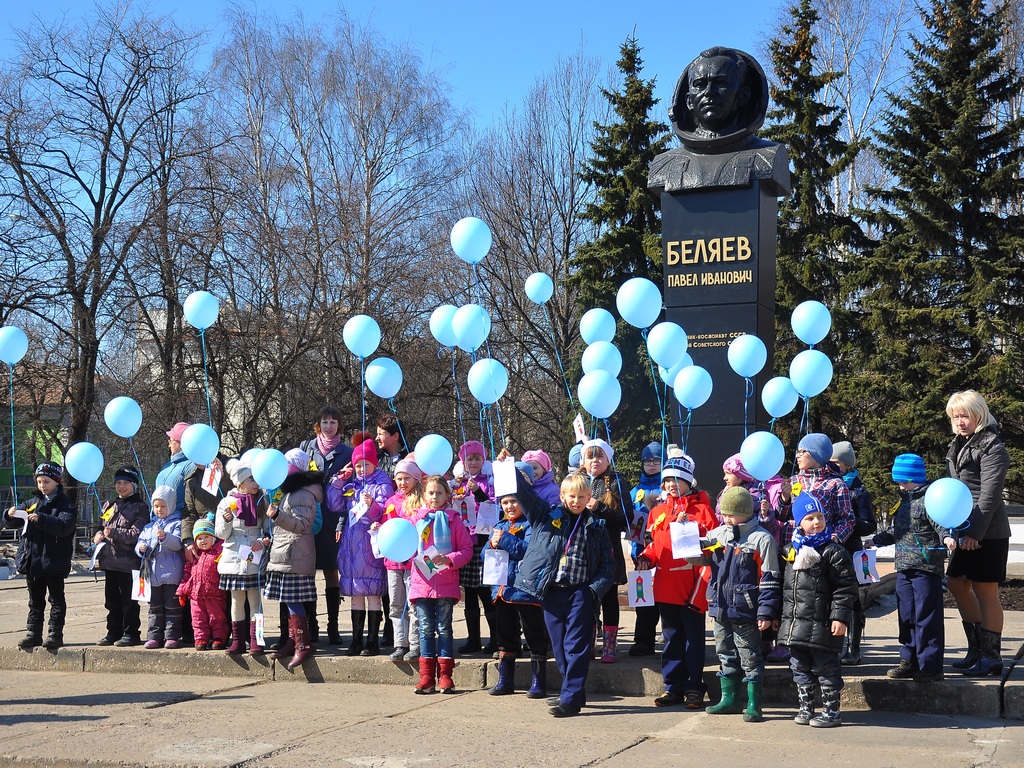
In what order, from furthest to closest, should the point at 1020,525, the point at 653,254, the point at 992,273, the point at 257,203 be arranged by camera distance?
1. the point at 653,254
2. the point at 257,203
3. the point at 1020,525
4. the point at 992,273

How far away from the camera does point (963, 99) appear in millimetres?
18172

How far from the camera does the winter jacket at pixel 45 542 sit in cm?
835

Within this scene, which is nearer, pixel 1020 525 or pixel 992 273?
pixel 992 273

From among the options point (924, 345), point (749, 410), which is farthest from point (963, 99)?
point (749, 410)

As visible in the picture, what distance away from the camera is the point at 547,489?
7.33 m

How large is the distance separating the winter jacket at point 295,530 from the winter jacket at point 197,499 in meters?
0.94

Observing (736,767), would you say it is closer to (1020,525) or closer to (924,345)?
(924,345)

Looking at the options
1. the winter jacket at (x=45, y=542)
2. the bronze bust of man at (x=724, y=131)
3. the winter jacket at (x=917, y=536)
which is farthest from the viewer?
the bronze bust of man at (x=724, y=131)

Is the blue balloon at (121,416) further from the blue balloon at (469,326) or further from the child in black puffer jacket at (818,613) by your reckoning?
the child in black puffer jacket at (818,613)

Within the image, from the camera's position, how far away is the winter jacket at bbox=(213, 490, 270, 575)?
7.75 metres

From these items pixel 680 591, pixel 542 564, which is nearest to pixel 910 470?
pixel 680 591

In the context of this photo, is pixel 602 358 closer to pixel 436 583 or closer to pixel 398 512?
pixel 398 512

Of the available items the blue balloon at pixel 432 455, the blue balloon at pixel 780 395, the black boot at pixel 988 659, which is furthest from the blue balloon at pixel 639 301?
the black boot at pixel 988 659

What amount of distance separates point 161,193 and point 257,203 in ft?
7.48
